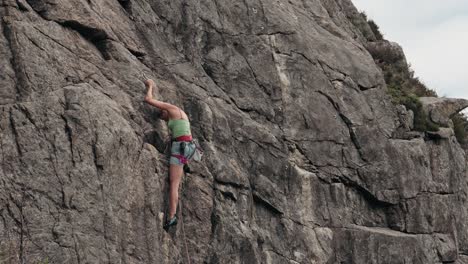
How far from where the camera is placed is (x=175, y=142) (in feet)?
58.3

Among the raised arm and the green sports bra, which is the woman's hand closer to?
the raised arm

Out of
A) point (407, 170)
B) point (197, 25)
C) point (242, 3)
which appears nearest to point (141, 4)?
point (197, 25)

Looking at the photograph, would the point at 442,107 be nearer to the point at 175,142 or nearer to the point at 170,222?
the point at 175,142

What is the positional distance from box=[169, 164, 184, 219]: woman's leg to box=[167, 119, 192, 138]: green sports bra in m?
0.76

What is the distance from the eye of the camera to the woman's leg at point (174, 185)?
1725 cm

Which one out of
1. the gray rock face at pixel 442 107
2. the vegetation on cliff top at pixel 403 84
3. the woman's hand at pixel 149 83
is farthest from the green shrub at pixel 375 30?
the woman's hand at pixel 149 83

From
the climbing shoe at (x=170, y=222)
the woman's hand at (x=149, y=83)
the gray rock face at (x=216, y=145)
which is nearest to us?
the gray rock face at (x=216, y=145)

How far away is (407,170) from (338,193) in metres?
2.61

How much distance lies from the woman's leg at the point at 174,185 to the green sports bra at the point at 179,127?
2.48ft

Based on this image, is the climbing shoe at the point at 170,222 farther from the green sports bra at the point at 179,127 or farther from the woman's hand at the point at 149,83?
the woman's hand at the point at 149,83

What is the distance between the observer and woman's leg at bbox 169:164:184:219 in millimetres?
17250

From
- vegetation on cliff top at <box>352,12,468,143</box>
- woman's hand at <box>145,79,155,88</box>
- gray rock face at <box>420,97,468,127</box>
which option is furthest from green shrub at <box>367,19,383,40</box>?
woman's hand at <box>145,79,155,88</box>

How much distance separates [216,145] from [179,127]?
145 centimetres

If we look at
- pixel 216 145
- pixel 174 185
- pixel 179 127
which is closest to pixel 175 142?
pixel 179 127
